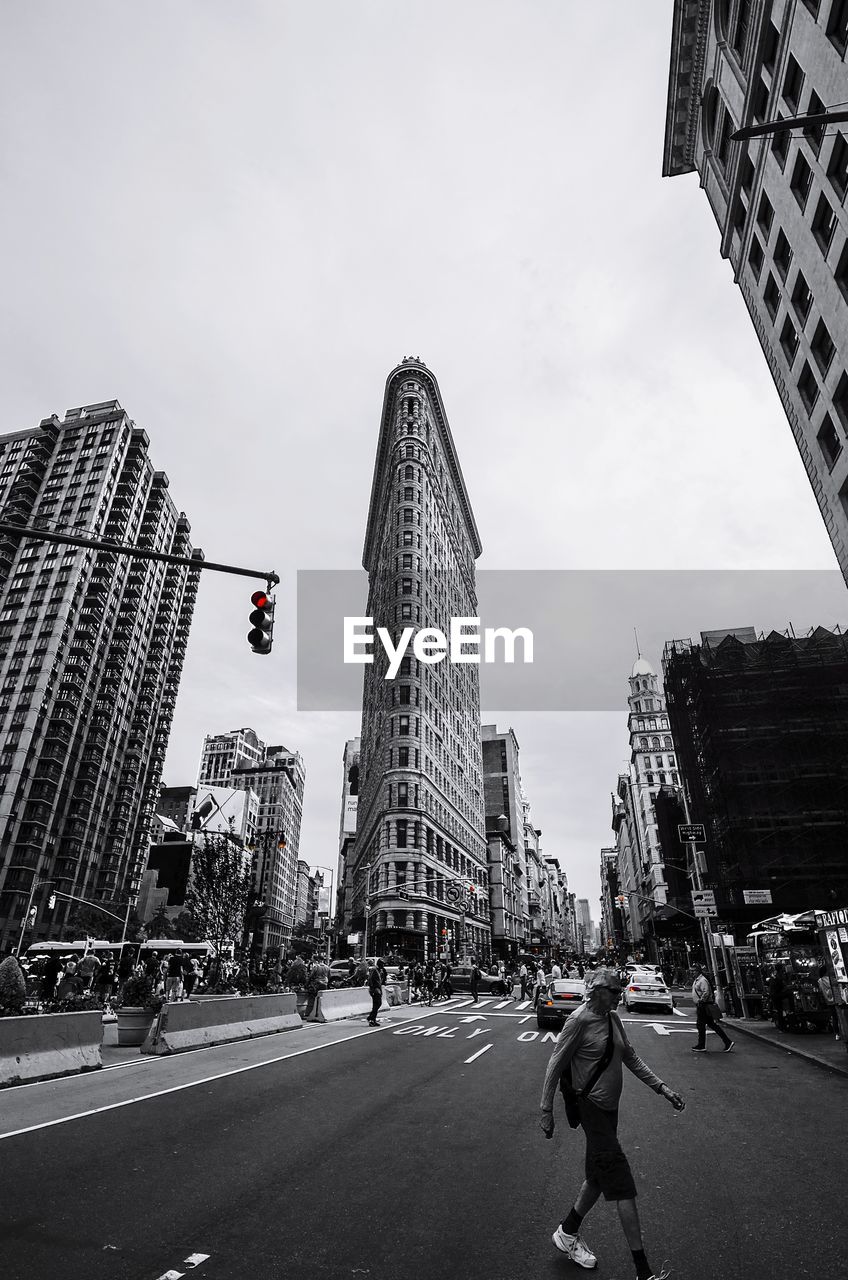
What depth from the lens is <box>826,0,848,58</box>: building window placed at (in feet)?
64.5

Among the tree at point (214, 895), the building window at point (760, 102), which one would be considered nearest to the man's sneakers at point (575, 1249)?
the building window at point (760, 102)

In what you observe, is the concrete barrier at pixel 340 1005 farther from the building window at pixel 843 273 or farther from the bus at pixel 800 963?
the building window at pixel 843 273

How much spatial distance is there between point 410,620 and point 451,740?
→ 17.9m

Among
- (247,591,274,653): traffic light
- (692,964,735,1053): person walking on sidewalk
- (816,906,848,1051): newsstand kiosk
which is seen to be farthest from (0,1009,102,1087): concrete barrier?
(816,906,848,1051): newsstand kiosk

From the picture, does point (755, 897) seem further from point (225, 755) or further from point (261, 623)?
point (225, 755)

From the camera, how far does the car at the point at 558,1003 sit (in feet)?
69.4

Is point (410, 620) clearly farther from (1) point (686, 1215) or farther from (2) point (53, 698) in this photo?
(1) point (686, 1215)

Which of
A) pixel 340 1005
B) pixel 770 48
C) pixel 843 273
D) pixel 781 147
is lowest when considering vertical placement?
pixel 340 1005

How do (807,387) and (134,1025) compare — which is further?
(807,387)

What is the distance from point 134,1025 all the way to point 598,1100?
1529 centimetres

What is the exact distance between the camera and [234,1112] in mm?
9094

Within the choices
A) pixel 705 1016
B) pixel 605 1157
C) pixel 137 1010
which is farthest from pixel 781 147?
pixel 137 1010

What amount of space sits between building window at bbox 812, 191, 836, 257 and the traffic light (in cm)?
2377

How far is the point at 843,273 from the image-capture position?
22.4m
